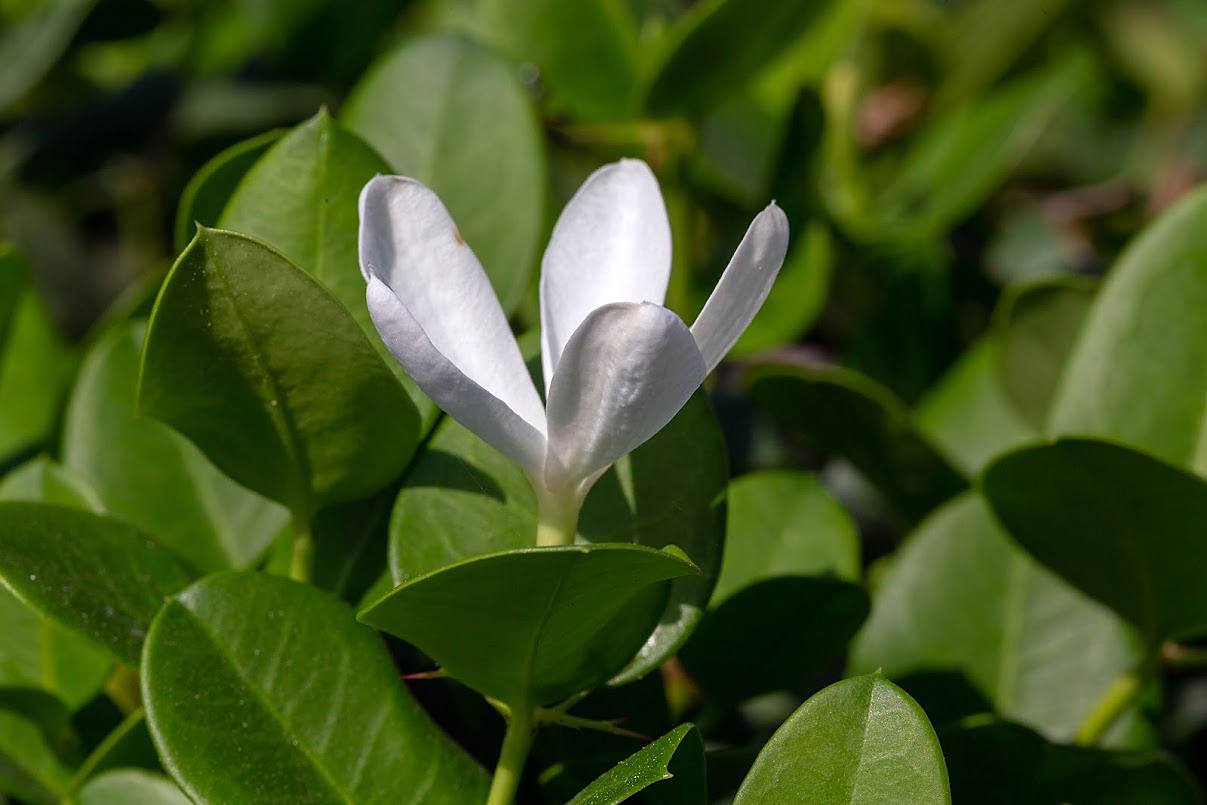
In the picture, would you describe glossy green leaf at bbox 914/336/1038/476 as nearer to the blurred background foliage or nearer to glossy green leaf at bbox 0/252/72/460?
the blurred background foliage

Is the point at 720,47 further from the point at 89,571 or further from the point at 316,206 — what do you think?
the point at 89,571

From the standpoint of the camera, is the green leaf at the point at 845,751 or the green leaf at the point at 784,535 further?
the green leaf at the point at 784,535

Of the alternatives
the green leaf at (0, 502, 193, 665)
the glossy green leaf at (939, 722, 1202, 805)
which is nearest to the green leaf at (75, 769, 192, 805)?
the green leaf at (0, 502, 193, 665)

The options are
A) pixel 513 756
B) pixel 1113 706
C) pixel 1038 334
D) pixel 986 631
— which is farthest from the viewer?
pixel 1038 334

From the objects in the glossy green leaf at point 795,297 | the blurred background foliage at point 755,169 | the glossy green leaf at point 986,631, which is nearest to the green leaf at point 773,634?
the blurred background foliage at point 755,169

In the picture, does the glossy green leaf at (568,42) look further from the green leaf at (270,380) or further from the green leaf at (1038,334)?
the green leaf at (270,380)

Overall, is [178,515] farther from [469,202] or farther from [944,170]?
[944,170]

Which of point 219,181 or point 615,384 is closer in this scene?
point 615,384

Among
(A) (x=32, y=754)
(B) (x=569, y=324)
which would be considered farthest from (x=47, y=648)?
(B) (x=569, y=324)
